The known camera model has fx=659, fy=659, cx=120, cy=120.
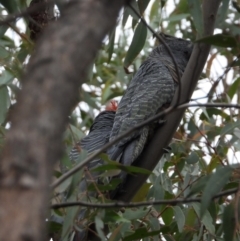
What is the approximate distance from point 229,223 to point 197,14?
0.62 meters

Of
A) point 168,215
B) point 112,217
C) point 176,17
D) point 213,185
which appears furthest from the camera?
point 176,17

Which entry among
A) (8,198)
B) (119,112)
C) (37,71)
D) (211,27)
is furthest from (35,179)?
(119,112)

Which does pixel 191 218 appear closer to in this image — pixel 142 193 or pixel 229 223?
pixel 142 193

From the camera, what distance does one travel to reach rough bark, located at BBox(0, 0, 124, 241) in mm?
786

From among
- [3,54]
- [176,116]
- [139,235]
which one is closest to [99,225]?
[139,235]

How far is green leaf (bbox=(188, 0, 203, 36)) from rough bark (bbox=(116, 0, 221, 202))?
39 millimetres

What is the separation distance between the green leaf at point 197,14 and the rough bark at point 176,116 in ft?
0.13

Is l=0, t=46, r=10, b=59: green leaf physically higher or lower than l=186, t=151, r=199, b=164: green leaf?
higher

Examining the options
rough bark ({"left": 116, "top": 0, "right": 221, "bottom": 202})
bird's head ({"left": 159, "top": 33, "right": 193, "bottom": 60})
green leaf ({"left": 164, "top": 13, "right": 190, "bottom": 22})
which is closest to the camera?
rough bark ({"left": 116, "top": 0, "right": 221, "bottom": 202})

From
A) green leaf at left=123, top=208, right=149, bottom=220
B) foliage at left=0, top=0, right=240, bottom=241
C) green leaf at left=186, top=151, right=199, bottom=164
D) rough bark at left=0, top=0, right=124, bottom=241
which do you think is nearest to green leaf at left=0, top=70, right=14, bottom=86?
foliage at left=0, top=0, right=240, bottom=241

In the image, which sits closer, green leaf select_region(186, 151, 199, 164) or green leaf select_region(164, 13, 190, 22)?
green leaf select_region(186, 151, 199, 164)

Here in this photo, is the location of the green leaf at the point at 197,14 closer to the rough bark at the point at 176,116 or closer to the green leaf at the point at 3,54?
the rough bark at the point at 176,116

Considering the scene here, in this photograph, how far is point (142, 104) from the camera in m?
2.58

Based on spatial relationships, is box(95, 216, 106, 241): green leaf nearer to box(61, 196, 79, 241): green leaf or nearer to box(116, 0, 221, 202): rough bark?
box(61, 196, 79, 241): green leaf
